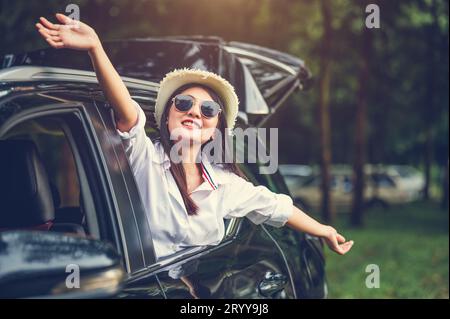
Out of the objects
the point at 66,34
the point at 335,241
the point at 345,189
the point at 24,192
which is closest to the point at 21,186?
the point at 24,192

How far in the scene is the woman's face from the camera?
2771 millimetres

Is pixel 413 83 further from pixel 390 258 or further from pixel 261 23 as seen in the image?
pixel 390 258

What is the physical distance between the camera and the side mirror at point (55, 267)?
1.66 m

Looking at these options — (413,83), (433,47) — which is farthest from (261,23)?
(413,83)

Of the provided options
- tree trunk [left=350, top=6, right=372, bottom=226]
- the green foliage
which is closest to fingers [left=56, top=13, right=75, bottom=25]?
the green foliage

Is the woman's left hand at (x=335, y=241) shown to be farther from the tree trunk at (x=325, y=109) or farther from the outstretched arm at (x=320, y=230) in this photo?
the tree trunk at (x=325, y=109)

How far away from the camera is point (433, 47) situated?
71.0 ft

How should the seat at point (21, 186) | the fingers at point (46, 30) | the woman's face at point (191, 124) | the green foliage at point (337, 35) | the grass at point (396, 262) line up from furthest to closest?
the green foliage at point (337, 35) → the grass at point (396, 262) → the seat at point (21, 186) → the woman's face at point (191, 124) → the fingers at point (46, 30)

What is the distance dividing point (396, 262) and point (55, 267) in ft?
34.9

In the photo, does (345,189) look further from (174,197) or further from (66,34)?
(66,34)

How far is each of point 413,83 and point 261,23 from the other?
9065 mm

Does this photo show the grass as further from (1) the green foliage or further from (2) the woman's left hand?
(2) the woman's left hand

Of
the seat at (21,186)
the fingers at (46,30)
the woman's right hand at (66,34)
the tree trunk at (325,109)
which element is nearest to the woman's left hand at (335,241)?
the seat at (21,186)

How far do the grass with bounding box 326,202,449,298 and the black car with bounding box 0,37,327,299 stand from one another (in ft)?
15.0
